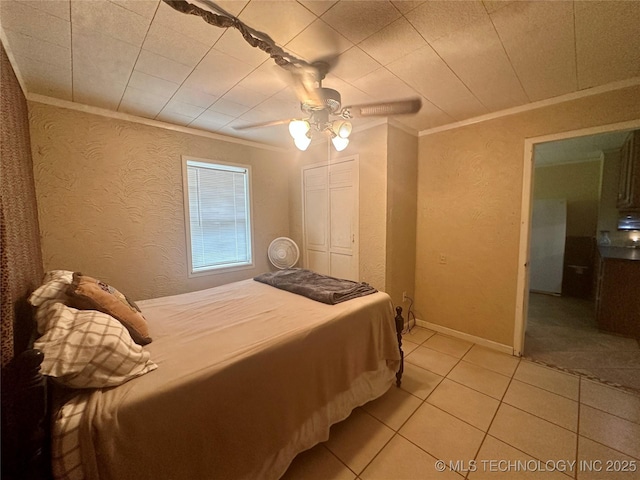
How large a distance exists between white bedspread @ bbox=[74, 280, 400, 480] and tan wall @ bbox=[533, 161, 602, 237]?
468 centimetres

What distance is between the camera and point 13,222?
4.18ft

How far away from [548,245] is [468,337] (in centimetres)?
300

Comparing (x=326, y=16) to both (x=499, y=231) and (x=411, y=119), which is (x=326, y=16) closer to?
(x=411, y=119)

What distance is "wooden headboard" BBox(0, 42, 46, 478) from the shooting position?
0.78 meters

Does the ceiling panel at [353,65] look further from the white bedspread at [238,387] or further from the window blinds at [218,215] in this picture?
the window blinds at [218,215]

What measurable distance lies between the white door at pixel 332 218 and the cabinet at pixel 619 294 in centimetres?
300

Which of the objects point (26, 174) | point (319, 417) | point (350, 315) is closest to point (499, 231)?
point (350, 315)

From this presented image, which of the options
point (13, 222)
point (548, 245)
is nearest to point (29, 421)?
point (13, 222)

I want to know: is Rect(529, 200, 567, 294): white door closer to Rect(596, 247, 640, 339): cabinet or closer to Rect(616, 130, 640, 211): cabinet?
Rect(616, 130, 640, 211): cabinet

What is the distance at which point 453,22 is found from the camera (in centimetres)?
135

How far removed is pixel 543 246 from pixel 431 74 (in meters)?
4.37

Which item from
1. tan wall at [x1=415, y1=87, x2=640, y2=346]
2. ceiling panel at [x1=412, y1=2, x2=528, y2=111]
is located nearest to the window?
tan wall at [x1=415, y1=87, x2=640, y2=346]

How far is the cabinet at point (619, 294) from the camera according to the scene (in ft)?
9.27

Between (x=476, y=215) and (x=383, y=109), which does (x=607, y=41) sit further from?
(x=476, y=215)
